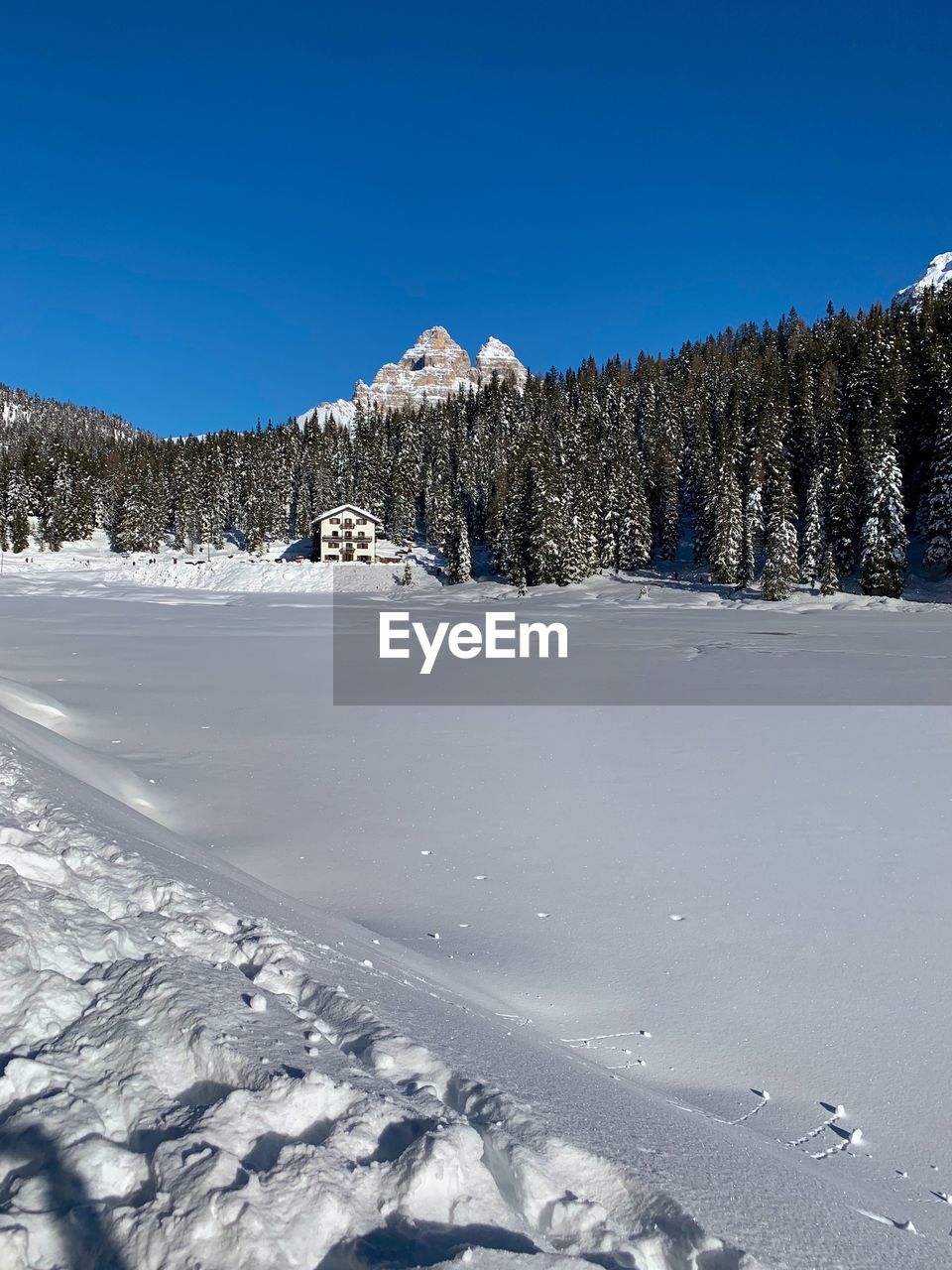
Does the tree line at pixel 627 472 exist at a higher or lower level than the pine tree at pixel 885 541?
higher

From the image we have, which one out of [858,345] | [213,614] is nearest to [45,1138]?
[213,614]

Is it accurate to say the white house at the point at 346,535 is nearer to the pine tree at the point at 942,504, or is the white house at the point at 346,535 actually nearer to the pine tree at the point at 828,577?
the pine tree at the point at 828,577

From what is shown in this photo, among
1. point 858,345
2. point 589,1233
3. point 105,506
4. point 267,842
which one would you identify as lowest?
point 267,842

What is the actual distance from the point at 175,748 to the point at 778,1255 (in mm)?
7809

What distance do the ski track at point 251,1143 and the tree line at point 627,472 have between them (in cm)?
4351

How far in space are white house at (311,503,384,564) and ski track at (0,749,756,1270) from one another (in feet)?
239

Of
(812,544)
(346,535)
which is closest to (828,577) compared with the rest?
(812,544)

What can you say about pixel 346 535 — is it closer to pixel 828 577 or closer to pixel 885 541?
pixel 828 577

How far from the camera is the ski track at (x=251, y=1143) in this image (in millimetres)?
1692

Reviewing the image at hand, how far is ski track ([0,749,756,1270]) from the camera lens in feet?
5.55

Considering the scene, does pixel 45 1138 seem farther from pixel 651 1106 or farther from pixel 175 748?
pixel 175 748

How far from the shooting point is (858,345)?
67.0 metres

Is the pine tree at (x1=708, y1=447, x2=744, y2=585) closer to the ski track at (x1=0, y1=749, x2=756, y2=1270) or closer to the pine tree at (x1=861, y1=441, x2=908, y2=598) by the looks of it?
the pine tree at (x1=861, y1=441, x2=908, y2=598)

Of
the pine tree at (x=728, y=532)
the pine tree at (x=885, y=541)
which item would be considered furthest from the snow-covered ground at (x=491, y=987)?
the pine tree at (x=728, y=532)
